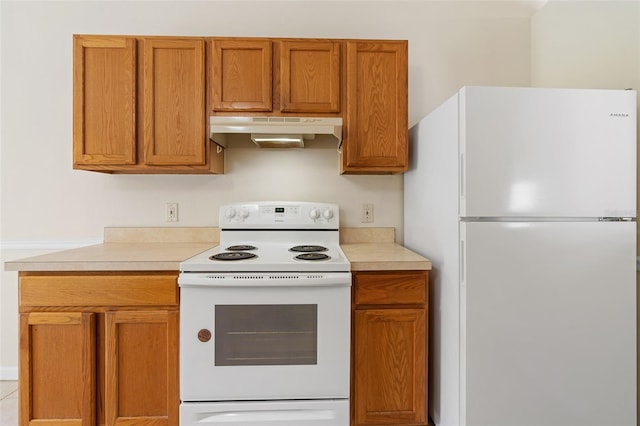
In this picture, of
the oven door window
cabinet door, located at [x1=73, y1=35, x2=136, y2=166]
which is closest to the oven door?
the oven door window

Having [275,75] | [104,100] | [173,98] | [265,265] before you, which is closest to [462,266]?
[265,265]

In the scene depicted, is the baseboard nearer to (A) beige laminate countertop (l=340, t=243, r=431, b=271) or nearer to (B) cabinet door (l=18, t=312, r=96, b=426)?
(B) cabinet door (l=18, t=312, r=96, b=426)

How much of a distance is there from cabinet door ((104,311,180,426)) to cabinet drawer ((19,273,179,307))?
0.25 feet

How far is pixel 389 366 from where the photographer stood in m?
1.76

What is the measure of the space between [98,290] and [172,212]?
810 millimetres

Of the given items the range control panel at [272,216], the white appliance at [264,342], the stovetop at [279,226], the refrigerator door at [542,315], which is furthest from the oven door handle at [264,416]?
the range control panel at [272,216]

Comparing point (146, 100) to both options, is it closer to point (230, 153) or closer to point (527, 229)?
point (230, 153)

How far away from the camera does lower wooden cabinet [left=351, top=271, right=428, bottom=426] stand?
175 centimetres

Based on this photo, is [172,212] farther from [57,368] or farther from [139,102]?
[57,368]

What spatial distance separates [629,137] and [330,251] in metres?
1.47

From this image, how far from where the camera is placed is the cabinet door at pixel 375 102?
2059 millimetres

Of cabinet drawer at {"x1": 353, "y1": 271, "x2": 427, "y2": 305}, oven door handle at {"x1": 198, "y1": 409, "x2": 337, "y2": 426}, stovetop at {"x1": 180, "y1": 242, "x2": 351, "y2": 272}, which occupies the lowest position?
oven door handle at {"x1": 198, "y1": 409, "x2": 337, "y2": 426}

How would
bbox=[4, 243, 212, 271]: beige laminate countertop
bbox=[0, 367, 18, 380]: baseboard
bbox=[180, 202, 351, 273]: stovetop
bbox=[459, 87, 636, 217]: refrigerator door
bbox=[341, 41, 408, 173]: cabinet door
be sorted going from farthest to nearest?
bbox=[0, 367, 18, 380]: baseboard < bbox=[180, 202, 351, 273]: stovetop < bbox=[341, 41, 408, 173]: cabinet door < bbox=[4, 243, 212, 271]: beige laminate countertop < bbox=[459, 87, 636, 217]: refrigerator door

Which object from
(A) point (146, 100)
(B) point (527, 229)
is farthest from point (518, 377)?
(A) point (146, 100)
